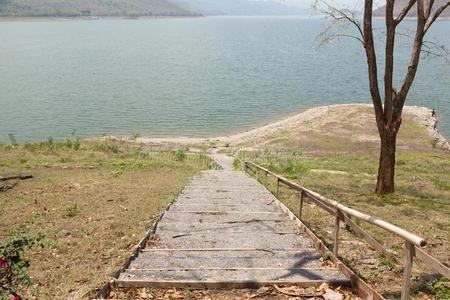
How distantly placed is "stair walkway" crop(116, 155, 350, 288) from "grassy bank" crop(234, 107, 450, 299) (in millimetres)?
852

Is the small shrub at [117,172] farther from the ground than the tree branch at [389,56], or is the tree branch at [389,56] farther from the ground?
the tree branch at [389,56]

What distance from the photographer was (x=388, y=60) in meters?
9.48

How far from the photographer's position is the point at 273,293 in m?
3.85

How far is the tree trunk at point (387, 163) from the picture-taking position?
978 centimetres

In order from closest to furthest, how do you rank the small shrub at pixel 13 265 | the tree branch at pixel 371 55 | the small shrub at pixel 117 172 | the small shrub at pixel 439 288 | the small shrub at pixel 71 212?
the small shrub at pixel 13 265, the small shrub at pixel 439 288, the small shrub at pixel 71 212, the tree branch at pixel 371 55, the small shrub at pixel 117 172

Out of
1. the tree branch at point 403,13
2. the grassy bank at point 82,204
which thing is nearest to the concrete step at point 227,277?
the grassy bank at point 82,204

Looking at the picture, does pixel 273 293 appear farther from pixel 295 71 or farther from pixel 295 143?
pixel 295 71

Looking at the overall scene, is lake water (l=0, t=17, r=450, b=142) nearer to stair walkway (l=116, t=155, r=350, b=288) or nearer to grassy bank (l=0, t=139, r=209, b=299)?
grassy bank (l=0, t=139, r=209, b=299)

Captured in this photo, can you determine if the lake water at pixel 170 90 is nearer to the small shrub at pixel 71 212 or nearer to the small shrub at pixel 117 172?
the small shrub at pixel 117 172

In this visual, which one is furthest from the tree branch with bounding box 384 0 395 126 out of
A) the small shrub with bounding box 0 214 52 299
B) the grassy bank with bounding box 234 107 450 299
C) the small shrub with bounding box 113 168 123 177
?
the small shrub with bounding box 113 168 123 177

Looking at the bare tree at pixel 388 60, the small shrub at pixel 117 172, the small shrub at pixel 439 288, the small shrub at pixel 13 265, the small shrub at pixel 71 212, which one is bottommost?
the small shrub at pixel 71 212

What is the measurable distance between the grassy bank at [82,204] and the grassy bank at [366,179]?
3.86m

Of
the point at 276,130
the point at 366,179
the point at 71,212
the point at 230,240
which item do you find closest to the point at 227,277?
the point at 230,240

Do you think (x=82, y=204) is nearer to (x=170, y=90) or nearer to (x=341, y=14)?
(x=341, y=14)
